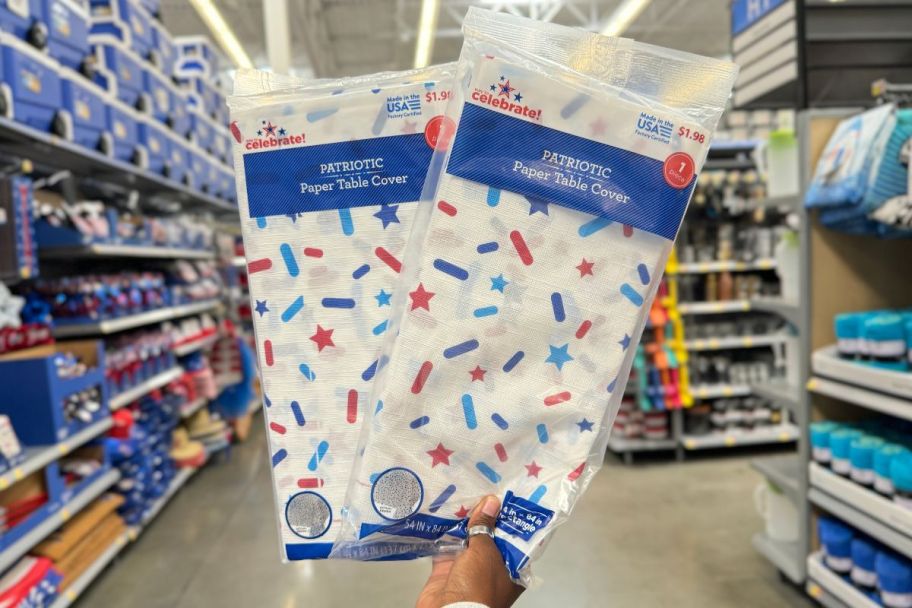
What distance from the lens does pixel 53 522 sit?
2.65 meters

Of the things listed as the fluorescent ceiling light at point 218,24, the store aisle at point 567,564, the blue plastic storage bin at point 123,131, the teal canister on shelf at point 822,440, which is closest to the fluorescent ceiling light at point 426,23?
the fluorescent ceiling light at point 218,24

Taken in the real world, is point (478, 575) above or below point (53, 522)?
above

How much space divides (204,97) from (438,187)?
5460 mm

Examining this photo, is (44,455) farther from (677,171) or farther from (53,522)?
(677,171)

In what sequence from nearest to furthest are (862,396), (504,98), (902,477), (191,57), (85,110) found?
(504,98) < (902,477) < (862,396) < (85,110) < (191,57)

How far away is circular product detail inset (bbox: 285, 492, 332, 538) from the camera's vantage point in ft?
2.49

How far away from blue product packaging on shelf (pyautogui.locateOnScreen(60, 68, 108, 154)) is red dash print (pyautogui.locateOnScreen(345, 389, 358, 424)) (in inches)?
117

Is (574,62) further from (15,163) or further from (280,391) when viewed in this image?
(15,163)

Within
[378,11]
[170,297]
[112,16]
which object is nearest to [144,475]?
[170,297]

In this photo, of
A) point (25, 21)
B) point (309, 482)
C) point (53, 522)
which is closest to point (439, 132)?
point (309, 482)

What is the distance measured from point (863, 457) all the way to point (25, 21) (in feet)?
12.0

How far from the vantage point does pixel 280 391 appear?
2.54 ft

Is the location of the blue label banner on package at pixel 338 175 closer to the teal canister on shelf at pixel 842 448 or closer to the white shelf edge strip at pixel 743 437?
the teal canister on shelf at pixel 842 448

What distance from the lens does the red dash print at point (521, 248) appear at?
2.32ft
